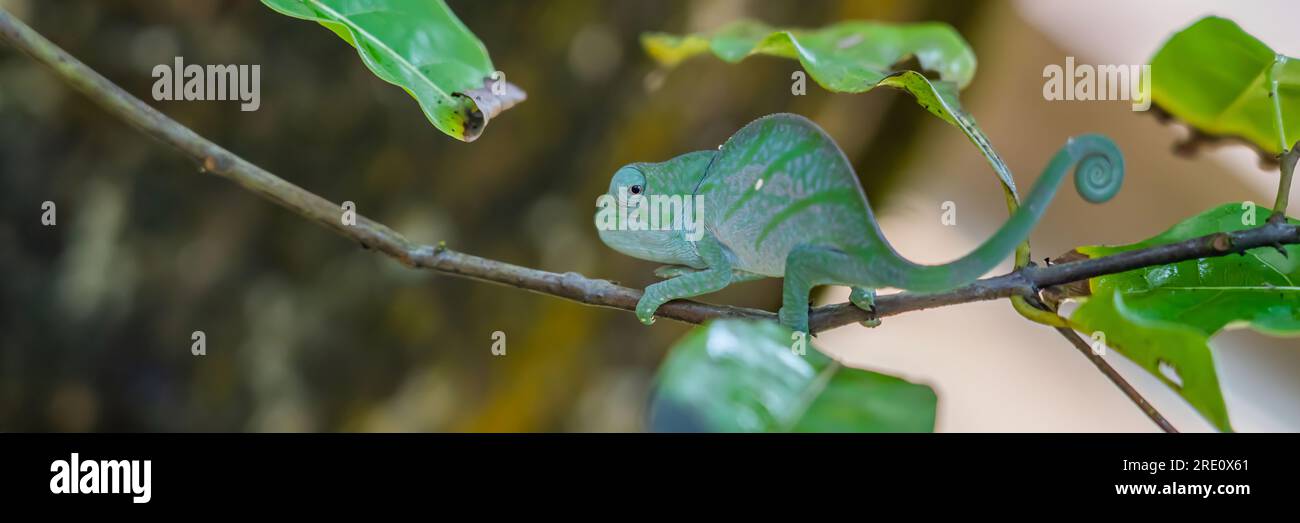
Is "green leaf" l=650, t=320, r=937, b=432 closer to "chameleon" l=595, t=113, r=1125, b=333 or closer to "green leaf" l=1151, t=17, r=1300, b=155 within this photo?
"chameleon" l=595, t=113, r=1125, b=333

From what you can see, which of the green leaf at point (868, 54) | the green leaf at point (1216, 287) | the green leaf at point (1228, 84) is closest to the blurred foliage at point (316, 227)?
the green leaf at point (868, 54)

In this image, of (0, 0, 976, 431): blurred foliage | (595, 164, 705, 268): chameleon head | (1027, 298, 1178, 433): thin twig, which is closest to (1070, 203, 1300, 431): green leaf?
(1027, 298, 1178, 433): thin twig

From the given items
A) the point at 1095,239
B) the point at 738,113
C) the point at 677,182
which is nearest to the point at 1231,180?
the point at 1095,239

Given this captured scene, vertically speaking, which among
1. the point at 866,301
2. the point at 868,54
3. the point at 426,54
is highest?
the point at 868,54

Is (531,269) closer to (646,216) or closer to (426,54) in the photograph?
(646,216)

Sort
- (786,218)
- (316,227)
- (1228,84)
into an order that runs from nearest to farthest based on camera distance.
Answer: (786,218) → (1228,84) → (316,227)

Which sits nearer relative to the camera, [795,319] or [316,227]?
[795,319]

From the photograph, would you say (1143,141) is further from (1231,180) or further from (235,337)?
(235,337)

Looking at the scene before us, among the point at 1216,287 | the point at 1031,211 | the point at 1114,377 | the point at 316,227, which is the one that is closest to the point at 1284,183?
the point at 1216,287
